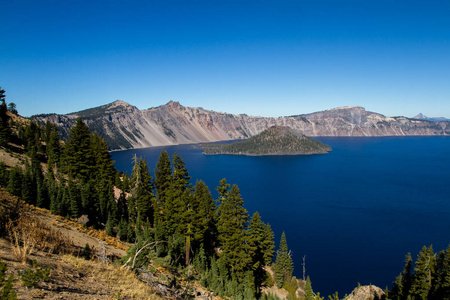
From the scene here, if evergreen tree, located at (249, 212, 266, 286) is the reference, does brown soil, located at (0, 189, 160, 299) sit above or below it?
above

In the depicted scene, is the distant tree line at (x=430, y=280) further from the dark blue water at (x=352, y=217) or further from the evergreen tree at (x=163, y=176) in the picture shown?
the evergreen tree at (x=163, y=176)

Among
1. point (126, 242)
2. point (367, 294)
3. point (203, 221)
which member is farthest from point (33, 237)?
point (367, 294)

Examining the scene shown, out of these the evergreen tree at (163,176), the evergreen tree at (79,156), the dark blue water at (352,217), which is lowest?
the dark blue water at (352,217)

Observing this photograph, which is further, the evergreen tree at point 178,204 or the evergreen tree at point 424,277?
the evergreen tree at point 424,277

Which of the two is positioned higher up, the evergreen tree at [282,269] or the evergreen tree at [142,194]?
the evergreen tree at [142,194]

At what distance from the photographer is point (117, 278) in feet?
36.4

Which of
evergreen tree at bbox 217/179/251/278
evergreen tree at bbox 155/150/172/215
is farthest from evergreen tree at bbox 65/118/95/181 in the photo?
evergreen tree at bbox 217/179/251/278

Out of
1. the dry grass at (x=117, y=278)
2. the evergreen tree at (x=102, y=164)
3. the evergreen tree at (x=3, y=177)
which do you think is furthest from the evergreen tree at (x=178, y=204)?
the evergreen tree at (x=3, y=177)

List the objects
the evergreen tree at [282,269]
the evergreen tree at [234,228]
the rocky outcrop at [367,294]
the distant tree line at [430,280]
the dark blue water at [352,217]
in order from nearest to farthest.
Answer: the evergreen tree at [234,228] → the distant tree line at [430,280] → the rocky outcrop at [367,294] → the evergreen tree at [282,269] → the dark blue water at [352,217]

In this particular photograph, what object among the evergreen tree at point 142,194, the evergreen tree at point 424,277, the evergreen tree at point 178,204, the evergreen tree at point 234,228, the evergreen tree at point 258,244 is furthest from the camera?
the evergreen tree at point 142,194

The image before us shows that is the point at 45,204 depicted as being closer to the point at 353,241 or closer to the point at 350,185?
the point at 353,241

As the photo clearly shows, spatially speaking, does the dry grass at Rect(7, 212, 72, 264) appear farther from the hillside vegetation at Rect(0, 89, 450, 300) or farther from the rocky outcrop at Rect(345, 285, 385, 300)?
the rocky outcrop at Rect(345, 285, 385, 300)

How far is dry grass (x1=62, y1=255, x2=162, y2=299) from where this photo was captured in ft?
33.5

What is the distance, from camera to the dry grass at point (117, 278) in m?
10.2
